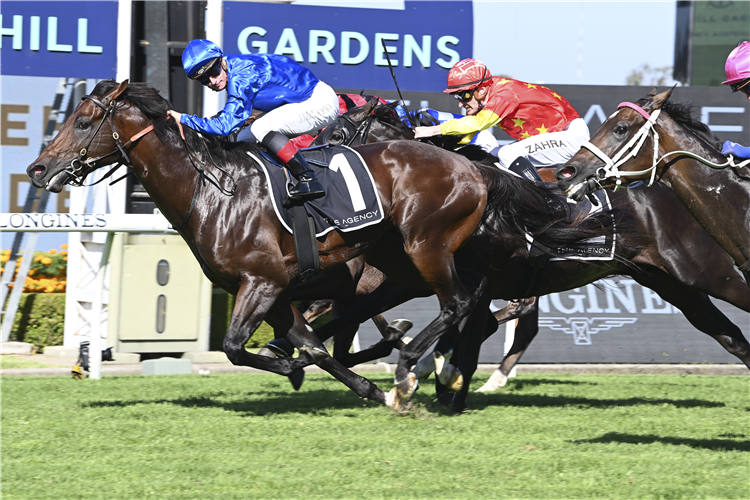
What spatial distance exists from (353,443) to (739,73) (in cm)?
239

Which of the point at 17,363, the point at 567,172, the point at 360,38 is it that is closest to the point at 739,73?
the point at 567,172

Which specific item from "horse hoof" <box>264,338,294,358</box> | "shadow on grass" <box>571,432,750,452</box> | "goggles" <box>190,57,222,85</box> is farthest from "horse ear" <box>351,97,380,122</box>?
"shadow on grass" <box>571,432,750,452</box>

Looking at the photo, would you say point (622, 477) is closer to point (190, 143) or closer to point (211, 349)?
point (190, 143)

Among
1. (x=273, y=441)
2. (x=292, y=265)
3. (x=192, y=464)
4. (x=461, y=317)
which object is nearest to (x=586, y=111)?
(x=461, y=317)

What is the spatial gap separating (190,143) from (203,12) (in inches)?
181

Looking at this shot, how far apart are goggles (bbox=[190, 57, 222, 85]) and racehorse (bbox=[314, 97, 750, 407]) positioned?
0.96 meters

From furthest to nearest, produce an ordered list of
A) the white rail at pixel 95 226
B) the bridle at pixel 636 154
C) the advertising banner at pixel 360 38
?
the advertising banner at pixel 360 38 → the white rail at pixel 95 226 → the bridle at pixel 636 154

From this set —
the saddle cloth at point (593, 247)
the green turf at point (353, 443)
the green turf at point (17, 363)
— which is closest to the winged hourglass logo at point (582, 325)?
the green turf at point (353, 443)

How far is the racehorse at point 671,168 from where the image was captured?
4145mm

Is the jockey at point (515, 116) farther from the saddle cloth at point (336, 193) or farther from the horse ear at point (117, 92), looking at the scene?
the horse ear at point (117, 92)

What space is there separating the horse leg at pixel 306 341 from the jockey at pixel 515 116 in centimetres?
134

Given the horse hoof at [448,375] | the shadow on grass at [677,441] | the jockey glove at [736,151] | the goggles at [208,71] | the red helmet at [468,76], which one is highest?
the red helmet at [468,76]

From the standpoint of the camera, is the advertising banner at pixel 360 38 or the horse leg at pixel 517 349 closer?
the horse leg at pixel 517 349

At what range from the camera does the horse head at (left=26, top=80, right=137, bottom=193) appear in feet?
15.5
